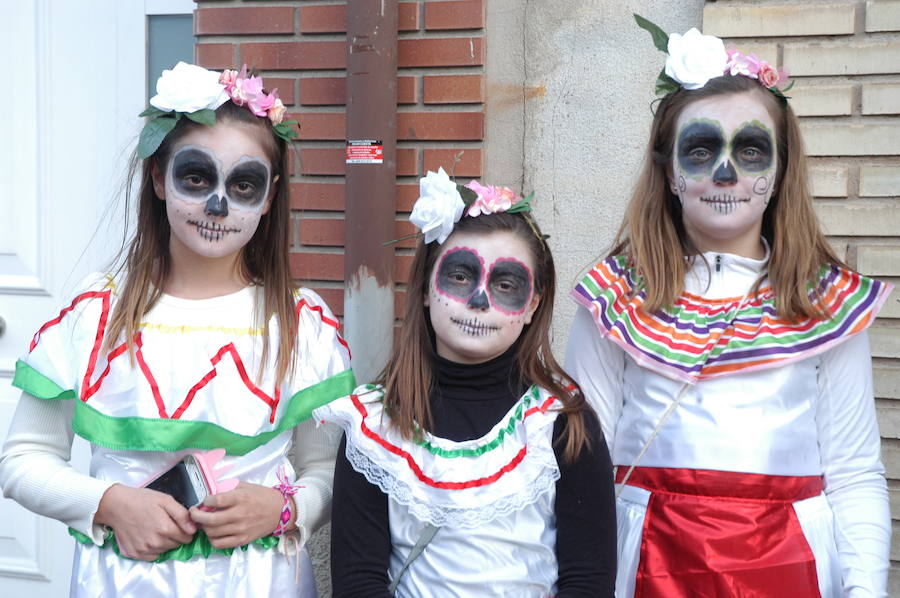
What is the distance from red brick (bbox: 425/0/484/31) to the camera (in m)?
3.36

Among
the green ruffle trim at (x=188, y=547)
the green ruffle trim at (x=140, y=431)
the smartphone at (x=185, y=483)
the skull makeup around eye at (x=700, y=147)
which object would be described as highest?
the skull makeup around eye at (x=700, y=147)

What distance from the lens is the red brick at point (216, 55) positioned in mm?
3564

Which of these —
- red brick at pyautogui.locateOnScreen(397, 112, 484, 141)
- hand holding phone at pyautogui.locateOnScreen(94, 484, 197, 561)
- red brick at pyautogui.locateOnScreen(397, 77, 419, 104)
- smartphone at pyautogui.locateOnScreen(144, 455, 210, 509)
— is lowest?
hand holding phone at pyautogui.locateOnScreen(94, 484, 197, 561)

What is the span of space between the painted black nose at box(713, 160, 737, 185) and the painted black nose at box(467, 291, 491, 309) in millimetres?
642

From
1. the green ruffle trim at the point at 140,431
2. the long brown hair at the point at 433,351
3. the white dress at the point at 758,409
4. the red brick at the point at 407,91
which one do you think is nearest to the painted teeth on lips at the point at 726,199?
the white dress at the point at 758,409

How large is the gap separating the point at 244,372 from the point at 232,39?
1625mm

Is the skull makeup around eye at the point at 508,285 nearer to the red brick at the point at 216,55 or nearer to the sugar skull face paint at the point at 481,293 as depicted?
the sugar skull face paint at the point at 481,293

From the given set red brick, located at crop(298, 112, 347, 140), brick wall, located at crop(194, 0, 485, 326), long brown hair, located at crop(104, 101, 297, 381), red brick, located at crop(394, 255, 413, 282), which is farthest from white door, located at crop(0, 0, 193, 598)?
long brown hair, located at crop(104, 101, 297, 381)

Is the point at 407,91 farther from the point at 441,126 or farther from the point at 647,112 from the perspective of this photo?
the point at 647,112

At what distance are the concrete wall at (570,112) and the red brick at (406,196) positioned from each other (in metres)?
0.27

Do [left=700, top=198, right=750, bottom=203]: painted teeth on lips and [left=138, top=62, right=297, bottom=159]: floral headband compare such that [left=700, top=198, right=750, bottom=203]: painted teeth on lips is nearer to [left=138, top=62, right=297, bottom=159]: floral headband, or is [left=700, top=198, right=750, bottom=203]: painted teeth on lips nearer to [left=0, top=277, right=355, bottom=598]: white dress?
[left=0, top=277, right=355, bottom=598]: white dress

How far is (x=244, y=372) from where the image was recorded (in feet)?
7.84

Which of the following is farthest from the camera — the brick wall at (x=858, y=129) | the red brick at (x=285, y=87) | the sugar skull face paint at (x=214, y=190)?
the red brick at (x=285, y=87)

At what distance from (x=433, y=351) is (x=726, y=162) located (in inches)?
32.6
